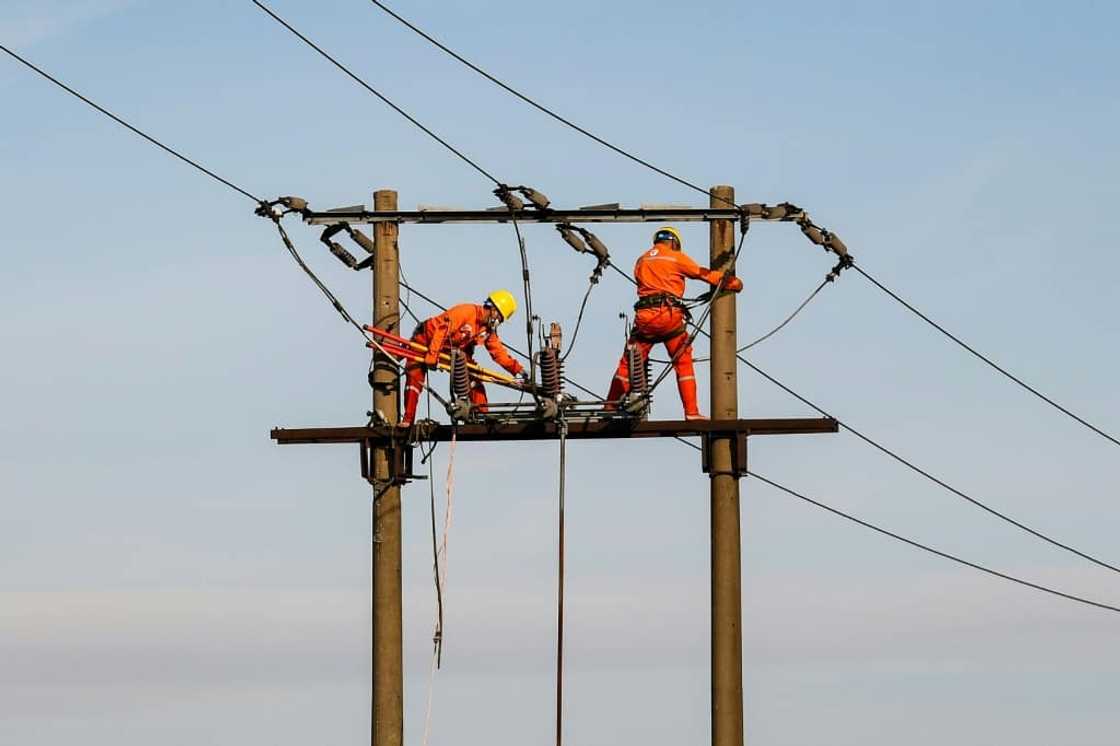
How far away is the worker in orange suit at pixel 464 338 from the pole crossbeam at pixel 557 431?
10.0 inches

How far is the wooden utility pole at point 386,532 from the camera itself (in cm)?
2455

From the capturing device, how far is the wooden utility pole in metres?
24.5

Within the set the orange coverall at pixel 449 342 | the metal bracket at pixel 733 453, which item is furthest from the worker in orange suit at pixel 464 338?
the metal bracket at pixel 733 453

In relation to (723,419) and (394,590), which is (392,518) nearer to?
(394,590)

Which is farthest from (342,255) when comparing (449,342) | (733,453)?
(733,453)

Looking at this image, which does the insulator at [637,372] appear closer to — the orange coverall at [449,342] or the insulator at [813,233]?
the orange coverall at [449,342]

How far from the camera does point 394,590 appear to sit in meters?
24.8

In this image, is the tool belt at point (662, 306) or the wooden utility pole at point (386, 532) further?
the tool belt at point (662, 306)

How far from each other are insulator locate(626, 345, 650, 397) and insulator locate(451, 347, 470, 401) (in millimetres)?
1362

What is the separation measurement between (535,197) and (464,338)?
1326mm

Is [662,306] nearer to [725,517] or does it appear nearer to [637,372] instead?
[637,372]

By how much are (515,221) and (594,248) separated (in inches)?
28.0

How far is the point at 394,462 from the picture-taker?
2494cm

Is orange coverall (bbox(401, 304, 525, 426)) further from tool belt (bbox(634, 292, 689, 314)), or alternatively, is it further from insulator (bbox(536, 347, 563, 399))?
tool belt (bbox(634, 292, 689, 314))
